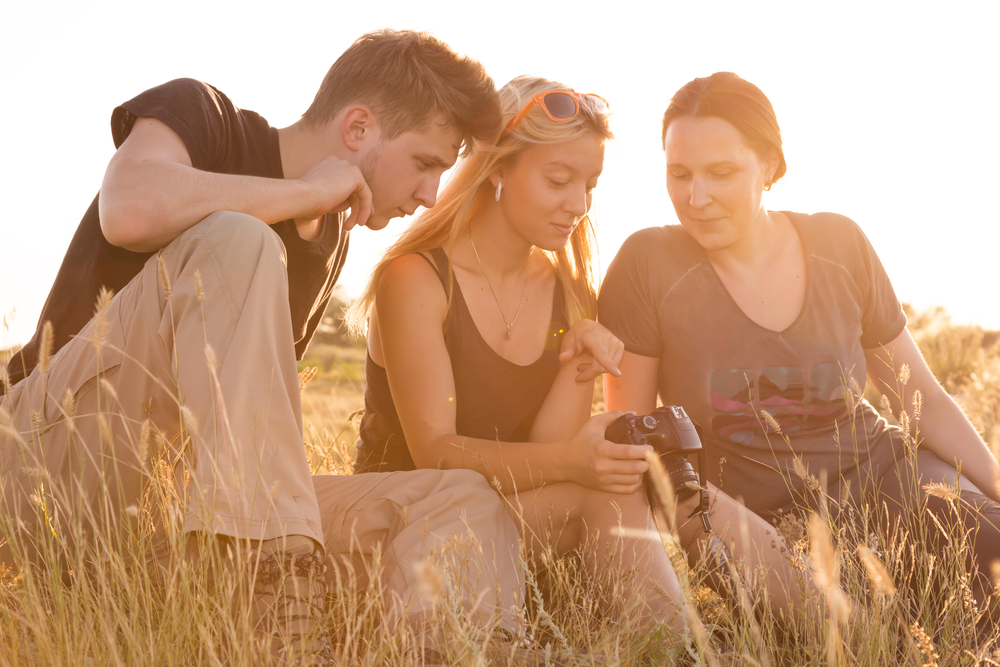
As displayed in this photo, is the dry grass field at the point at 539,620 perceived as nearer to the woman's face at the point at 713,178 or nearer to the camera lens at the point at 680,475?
the camera lens at the point at 680,475

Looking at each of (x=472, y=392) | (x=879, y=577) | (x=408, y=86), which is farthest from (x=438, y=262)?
(x=879, y=577)

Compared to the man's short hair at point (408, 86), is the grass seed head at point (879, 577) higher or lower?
lower

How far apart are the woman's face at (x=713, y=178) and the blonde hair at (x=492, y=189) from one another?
349 mm

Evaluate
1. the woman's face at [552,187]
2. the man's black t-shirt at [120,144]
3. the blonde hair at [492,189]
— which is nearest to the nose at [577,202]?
the woman's face at [552,187]

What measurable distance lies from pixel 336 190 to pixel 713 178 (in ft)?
4.66

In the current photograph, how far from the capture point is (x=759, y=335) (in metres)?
2.96

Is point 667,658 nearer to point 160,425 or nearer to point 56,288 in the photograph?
point 160,425

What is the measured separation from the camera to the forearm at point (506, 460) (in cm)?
255

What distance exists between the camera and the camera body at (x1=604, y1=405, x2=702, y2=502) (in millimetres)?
2275

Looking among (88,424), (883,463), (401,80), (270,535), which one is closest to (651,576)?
(270,535)

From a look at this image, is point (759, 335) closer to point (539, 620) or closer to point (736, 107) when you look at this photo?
point (736, 107)

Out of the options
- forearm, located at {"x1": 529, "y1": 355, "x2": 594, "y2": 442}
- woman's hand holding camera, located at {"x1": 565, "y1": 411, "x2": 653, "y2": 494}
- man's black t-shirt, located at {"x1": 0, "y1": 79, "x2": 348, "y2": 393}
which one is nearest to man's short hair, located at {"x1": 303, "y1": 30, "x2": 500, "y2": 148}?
man's black t-shirt, located at {"x1": 0, "y1": 79, "x2": 348, "y2": 393}

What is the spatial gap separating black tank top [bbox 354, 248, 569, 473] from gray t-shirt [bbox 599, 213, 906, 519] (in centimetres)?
36

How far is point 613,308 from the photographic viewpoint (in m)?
3.08
